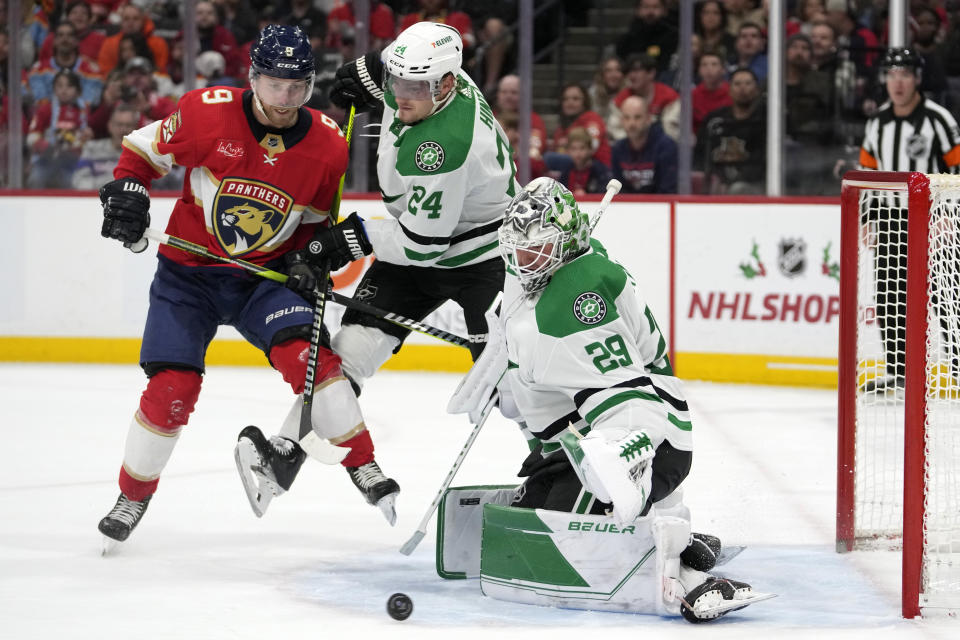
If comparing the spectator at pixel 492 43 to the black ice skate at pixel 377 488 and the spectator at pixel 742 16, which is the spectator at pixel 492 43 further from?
the black ice skate at pixel 377 488

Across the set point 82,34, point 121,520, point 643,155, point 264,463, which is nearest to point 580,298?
point 264,463

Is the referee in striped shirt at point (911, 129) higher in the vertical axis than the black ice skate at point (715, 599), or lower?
higher

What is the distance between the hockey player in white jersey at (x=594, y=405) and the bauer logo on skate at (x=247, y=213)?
73cm

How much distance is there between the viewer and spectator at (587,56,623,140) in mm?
6660

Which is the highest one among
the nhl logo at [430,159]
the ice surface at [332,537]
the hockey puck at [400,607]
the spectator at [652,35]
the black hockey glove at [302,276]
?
the spectator at [652,35]

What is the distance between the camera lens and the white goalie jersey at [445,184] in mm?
3213

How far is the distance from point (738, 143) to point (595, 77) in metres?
0.76

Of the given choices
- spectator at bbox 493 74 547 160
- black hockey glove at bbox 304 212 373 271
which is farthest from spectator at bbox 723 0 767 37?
black hockey glove at bbox 304 212 373 271

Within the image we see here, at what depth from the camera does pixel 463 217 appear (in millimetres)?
3418

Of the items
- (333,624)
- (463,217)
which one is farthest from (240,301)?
(333,624)

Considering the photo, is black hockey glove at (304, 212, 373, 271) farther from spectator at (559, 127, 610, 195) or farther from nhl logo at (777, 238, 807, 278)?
spectator at (559, 127, 610, 195)

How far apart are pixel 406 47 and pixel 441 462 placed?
64.2 inches

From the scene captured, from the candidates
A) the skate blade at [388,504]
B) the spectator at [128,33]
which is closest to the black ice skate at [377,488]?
the skate blade at [388,504]

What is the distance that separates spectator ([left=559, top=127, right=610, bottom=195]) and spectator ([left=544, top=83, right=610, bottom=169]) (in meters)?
0.02
